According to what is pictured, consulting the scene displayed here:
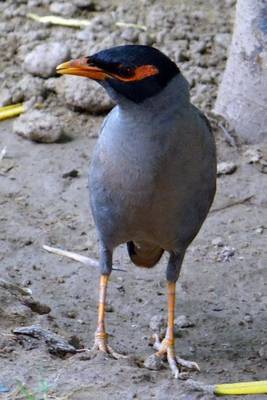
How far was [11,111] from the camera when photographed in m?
7.38

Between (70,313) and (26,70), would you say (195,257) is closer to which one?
(70,313)

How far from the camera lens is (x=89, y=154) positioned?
277 inches

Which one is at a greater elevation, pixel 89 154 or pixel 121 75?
pixel 121 75

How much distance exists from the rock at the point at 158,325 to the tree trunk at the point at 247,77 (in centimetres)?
201

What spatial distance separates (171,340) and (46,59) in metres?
3.10

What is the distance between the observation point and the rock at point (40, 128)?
7.05 metres

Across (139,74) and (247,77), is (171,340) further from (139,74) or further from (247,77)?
(247,77)

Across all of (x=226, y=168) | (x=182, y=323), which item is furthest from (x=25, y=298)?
(x=226, y=168)

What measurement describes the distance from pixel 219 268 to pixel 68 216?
99cm

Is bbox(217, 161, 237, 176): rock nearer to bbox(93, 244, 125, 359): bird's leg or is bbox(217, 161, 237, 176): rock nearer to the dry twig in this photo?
bbox(93, 244, 125, 359): bird's leg

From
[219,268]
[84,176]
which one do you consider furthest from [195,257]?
[84,176]

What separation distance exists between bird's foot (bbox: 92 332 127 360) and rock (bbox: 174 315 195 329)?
54 cm

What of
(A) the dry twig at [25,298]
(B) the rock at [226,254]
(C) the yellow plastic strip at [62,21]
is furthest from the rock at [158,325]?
(C) the yellow plastic strip at [62,21]

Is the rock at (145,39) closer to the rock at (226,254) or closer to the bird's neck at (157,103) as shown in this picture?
the rock at (226,254)
